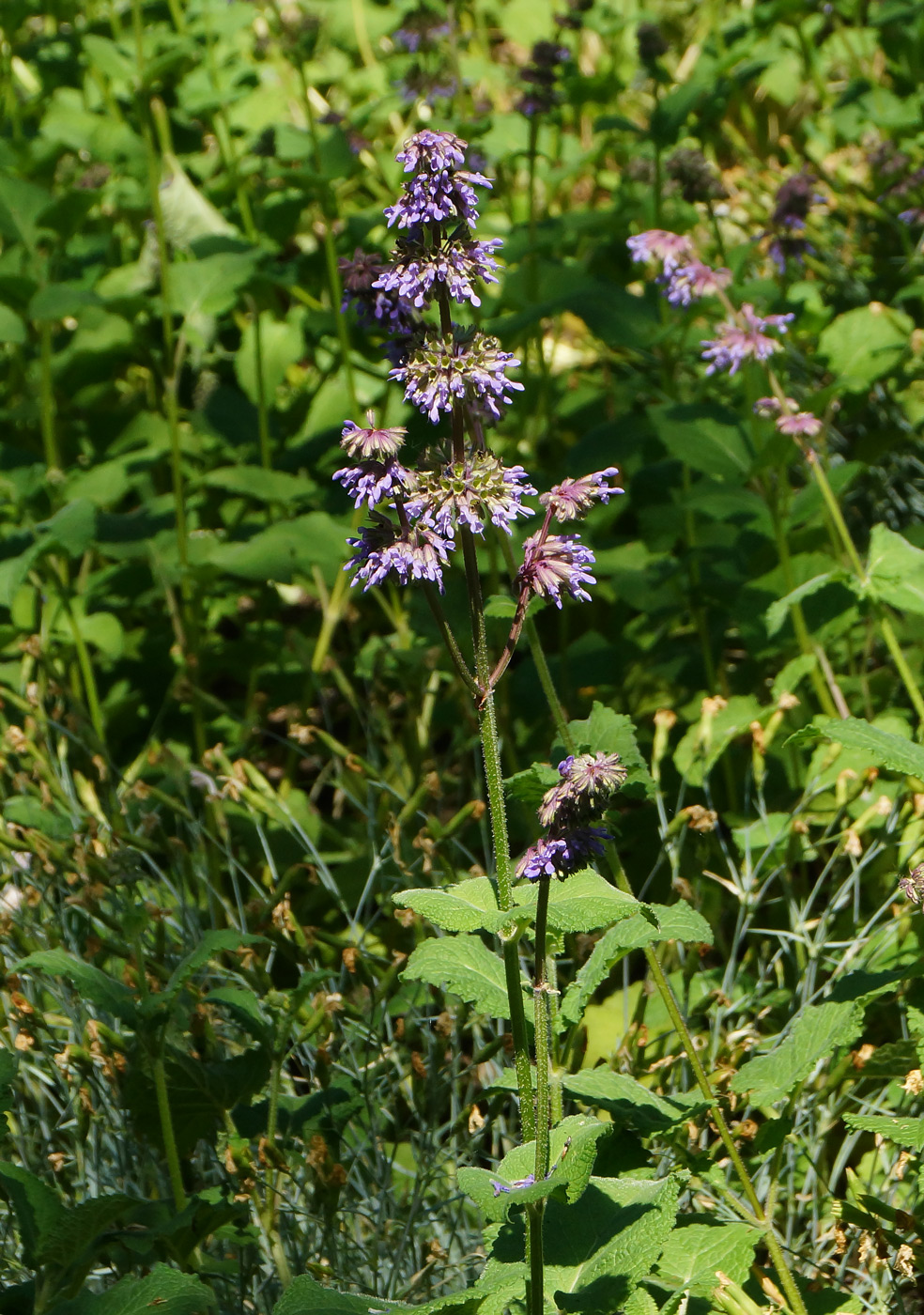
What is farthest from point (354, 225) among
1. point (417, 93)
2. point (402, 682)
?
point (402, 682)

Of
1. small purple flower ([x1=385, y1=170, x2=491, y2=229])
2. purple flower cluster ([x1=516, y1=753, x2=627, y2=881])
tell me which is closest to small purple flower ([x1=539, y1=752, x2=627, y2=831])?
purple flower cluster ([x1=516, y1=753, x2=627, y2=881])

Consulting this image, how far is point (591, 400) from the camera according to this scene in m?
4.00

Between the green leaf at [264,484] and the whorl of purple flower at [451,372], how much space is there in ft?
5.68

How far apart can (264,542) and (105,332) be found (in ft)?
3.07

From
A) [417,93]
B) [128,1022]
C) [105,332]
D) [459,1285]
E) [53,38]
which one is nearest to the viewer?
[128,1022]

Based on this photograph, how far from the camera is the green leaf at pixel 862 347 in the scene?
2.93 m

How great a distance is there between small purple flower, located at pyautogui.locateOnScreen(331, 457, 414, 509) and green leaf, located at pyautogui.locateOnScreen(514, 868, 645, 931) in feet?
1.56

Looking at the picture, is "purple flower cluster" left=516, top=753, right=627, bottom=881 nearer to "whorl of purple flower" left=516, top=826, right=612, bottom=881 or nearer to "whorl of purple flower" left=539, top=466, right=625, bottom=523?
"whorl of purple flower" left=516, top=826, right=612, bottom=881

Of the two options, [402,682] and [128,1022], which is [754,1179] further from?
[402,682]

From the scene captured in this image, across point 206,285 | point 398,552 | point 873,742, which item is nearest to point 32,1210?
point 398,552

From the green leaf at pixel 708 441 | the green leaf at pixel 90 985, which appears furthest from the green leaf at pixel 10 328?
the green leaf at pixel 90 985

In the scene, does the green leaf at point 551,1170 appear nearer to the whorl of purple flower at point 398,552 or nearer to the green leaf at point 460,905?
the green leaf at point 460,905

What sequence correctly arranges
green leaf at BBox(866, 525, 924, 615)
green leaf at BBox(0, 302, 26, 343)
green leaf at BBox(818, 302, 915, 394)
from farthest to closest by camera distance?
green leaf at BBox(0, 302, 26, 343)
green leaf at BBox(818, 302, 915, 394)
green leaf at BBox(866, 525, 924, 615)

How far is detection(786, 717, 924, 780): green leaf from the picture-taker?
1720 millimetres
